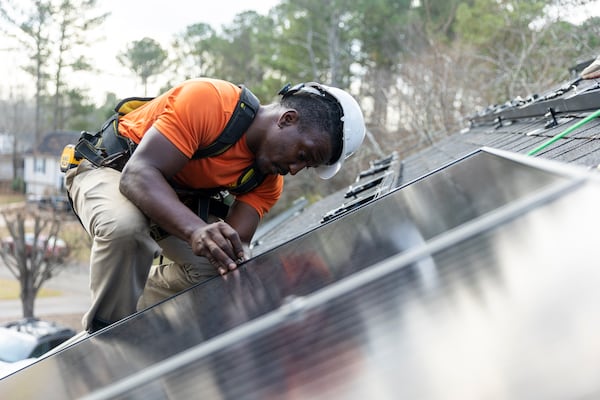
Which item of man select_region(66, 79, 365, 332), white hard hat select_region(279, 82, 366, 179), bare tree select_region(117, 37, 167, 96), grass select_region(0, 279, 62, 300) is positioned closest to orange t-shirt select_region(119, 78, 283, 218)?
man select_region(66, 79, 365, 332)

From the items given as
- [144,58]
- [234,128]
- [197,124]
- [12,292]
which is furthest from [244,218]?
[144,58]

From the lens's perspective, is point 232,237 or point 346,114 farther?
point 346,114

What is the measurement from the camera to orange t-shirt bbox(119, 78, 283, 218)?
310cm

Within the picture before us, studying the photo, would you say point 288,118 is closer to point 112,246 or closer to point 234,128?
point 234,128

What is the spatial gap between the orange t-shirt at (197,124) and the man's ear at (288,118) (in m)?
0.20

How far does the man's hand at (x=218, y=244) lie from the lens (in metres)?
2.88

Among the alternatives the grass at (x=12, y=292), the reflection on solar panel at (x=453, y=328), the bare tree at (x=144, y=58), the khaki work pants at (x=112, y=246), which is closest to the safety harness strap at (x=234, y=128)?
the khaki work pants at (x=112, y=246)

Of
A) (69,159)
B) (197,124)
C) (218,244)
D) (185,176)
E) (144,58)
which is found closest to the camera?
(218,244)

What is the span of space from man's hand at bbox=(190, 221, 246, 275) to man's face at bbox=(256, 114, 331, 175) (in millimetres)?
677

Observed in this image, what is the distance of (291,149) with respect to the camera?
11.3ft

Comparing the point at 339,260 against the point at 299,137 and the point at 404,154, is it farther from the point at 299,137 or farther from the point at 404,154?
the point at 404,154

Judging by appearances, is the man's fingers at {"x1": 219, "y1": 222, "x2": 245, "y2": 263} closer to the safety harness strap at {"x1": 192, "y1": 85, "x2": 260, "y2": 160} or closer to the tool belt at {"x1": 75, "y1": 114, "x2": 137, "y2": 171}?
the safety harness strap at {"x1": 192, "y1": 85, "x2": 260, "y2": 160}

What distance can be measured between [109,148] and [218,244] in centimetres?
95

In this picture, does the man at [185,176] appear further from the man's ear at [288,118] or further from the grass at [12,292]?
the grass at [12,292]
